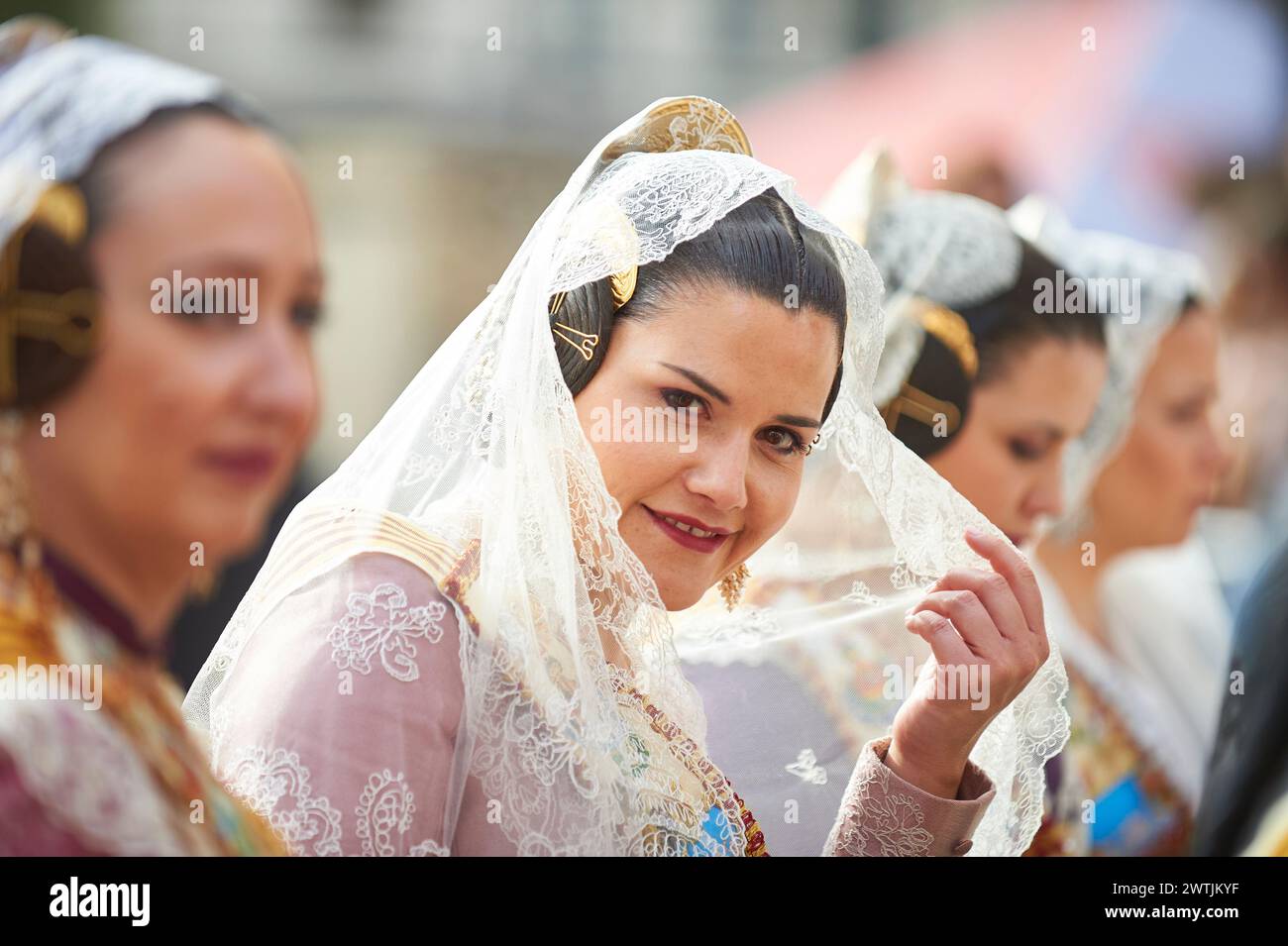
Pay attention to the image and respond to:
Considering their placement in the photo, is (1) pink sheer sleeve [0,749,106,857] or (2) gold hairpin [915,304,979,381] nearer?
(1) pink sheer sleeve [0,749,106,857]

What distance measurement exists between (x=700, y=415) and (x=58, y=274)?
70 cm

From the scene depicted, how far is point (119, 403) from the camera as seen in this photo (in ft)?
4.15

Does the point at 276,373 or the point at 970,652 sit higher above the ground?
the point at 276,373

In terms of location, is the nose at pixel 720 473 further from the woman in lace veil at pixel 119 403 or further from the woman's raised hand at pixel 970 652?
the woman in lace veil at pixel 119 403

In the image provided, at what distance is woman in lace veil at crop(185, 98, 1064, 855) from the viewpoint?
1370 millimetres

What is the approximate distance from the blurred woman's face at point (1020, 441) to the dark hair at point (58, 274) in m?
1.54

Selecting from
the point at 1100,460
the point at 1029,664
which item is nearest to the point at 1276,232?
the point at 1100,460

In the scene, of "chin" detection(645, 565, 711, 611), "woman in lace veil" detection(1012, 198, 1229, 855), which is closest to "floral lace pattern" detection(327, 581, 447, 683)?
"chin" detection(645, 565, 711, 611)

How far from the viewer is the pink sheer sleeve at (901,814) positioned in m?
1.78

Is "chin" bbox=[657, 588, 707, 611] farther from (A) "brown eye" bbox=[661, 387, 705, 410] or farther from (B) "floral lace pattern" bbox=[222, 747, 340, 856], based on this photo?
(B) "floral lace pattern" bbox=[222, 747, 340, 856]

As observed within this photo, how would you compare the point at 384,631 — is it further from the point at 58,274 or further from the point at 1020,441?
the point at 1020,441

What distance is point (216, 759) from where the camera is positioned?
1410mm

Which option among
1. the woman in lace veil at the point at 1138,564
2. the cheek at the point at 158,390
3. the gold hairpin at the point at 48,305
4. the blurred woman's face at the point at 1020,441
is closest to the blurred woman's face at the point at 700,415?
the cheek at the point at 158,390

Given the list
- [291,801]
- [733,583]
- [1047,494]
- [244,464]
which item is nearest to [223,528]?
[244,464]
